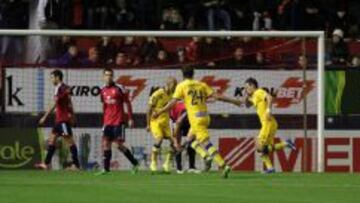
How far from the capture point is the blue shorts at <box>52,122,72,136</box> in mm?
20562

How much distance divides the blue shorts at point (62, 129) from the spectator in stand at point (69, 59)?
135cm

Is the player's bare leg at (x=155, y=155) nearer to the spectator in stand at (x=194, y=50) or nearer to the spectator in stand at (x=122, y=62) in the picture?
the spectator in stand at (x=122, y=62)

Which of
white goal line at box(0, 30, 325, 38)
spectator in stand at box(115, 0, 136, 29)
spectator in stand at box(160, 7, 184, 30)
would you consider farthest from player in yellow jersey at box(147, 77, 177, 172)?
spectator in stand at box(115, 0, 136, 29)

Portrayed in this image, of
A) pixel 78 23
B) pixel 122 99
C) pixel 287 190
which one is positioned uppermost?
pixel 78 23

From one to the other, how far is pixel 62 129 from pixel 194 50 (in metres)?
3.24

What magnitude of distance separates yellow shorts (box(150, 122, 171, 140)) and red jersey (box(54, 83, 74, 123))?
5.40 ft

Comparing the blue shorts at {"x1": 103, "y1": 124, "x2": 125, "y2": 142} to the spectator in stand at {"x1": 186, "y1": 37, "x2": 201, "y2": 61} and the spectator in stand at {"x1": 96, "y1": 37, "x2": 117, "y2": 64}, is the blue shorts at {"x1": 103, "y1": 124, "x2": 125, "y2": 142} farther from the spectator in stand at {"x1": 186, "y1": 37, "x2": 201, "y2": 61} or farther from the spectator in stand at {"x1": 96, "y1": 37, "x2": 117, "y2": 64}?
the spectator in stand at {"x1": 186, "y1": 37, "x2": 201, "y2": 61}

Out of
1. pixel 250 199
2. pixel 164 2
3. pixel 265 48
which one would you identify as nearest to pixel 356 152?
pixel 265 48

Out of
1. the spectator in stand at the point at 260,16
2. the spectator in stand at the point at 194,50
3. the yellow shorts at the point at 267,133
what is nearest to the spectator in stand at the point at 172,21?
the spectator in stand at the point at 260,16

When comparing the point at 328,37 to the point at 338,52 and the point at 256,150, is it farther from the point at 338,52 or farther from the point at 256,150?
the point at 256,150

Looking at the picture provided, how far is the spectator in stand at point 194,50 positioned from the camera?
21797mm

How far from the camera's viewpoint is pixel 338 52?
72.5 ft

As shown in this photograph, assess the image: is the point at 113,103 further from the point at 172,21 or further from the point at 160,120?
the point at 172,21

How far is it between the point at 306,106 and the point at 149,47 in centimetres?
337
